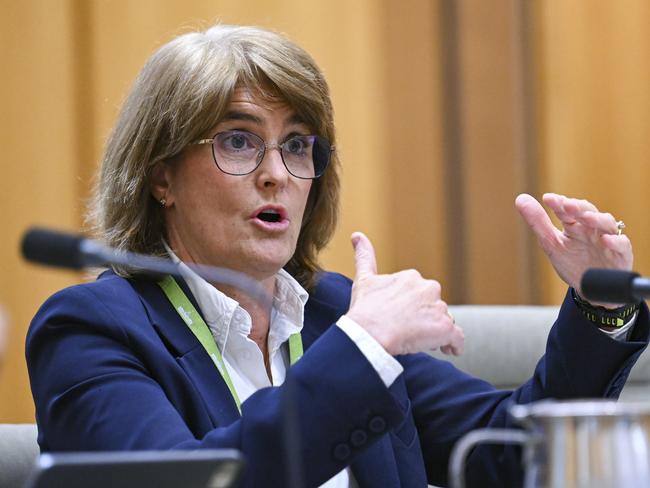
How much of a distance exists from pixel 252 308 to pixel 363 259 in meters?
0.26

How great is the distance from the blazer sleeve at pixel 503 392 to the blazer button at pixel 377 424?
1.35 ft

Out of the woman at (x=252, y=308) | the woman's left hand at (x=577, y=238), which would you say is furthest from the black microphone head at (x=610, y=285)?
the woman's left hand at (x=577, y=238)

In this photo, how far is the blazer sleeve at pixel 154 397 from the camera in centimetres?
124

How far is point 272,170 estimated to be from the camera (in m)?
1.66

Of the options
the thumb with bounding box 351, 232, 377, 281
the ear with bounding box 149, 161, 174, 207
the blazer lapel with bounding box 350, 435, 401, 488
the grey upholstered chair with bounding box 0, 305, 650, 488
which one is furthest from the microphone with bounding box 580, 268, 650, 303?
the grey upholstered chair with bounding box 0, 305, 650, 488

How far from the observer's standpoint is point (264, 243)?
1648mm

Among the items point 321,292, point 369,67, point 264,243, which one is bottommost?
point 321,292

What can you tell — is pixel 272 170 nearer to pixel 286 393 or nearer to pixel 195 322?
pixel 195 322

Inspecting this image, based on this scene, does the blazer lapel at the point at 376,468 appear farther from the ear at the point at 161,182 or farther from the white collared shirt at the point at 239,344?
the ear at the point at 161,182

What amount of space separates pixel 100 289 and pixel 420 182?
1604 millimetres

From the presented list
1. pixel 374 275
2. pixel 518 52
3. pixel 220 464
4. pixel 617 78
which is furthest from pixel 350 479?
pixel 617 78

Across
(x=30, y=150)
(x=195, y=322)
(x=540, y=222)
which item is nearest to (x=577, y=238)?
(x=540, y=222)

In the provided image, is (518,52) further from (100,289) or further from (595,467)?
(595,467)

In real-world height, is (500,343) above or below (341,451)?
A: below
